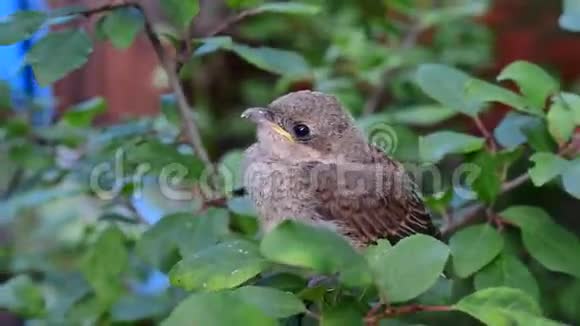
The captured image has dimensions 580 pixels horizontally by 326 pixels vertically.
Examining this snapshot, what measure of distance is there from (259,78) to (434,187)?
2139mm

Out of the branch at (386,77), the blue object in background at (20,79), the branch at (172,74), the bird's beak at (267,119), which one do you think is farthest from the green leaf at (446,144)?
the blue object in background at (20,79)

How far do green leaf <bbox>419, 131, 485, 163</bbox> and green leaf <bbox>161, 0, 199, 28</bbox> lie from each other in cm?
→ 38

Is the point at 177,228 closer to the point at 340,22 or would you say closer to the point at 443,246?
the point at 443,246

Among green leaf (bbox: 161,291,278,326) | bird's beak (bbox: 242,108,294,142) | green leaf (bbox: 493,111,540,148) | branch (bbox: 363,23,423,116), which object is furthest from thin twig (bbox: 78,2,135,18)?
branch (bbox: 363,23,423,116)

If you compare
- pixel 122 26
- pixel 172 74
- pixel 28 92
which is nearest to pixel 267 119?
pixel 172 74

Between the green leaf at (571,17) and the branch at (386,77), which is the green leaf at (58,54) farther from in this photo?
the branch at (386,77)

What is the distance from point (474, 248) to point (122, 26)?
1.89 feet

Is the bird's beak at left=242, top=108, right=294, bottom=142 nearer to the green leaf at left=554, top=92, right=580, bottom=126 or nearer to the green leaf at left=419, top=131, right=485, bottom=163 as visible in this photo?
the green leaf at left=419, top=131, right=485, bottom=163

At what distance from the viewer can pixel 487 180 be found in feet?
4.39

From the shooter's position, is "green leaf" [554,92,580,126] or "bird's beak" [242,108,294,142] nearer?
"green leaf" [554,92,580,126]

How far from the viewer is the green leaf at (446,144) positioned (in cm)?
136

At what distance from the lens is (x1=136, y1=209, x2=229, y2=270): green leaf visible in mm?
1347

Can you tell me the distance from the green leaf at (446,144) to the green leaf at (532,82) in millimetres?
101

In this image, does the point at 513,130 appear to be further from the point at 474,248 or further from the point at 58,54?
the point at 58,54
